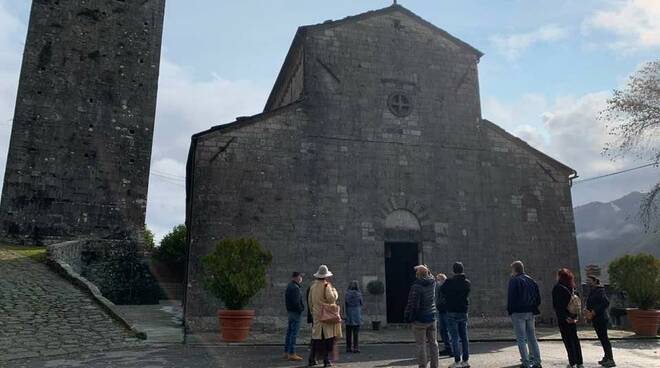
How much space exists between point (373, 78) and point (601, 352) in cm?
1057

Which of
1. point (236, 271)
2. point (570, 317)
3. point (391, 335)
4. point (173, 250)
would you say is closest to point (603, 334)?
point (570, 317)

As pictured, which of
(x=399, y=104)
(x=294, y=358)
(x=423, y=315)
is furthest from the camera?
(x=399, y=104)

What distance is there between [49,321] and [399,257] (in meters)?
10.3

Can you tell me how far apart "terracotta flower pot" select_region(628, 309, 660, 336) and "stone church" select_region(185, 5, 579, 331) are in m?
2.83

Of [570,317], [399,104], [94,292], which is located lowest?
[570,317]

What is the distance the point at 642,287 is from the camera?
14.1 metres

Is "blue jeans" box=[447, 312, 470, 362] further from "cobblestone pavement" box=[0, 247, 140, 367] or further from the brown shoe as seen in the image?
"cobblestone pavement" box=[0, 247, 140, 367]

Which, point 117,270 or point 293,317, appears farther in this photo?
point 117,270

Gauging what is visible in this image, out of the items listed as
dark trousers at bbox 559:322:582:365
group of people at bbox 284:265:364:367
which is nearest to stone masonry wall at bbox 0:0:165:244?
group of people at bbox 284:265:364:367

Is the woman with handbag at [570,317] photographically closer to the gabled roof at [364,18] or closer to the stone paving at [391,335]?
the stone paving at [391,335]

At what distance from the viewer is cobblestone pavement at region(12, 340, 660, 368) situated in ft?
26.9

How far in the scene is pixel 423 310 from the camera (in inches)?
306

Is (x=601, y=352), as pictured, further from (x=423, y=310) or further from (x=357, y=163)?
(x=357, y=163)

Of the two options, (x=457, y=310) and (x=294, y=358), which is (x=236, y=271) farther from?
(x=457, y=310)
